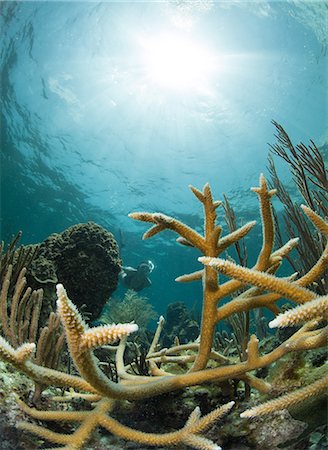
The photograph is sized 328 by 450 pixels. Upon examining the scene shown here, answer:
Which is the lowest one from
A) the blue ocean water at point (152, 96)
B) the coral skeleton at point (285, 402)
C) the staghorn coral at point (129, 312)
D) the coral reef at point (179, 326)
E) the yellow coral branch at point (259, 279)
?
the coral reef at point (179, 326)

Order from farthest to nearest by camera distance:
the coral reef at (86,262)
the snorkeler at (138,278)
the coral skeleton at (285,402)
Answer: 1. the snorkeler at (138,278)
2. the coral reef at (86,262)
3. the coral skeleton at (285,402)

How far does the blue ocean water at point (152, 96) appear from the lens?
13828 mm

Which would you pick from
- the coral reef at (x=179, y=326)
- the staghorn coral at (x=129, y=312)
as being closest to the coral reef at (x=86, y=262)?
the staghorn coral at (x=129, y=312)

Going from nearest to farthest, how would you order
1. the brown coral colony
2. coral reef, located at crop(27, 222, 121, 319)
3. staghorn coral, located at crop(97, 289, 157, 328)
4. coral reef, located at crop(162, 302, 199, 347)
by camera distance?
the brown coral colony
coral reef, located at crop(27, 222, 121, 319)
staghorn coral, located at crop(97, 289, 157, 328)
coral reef, located at crop(162, 302, 199, 347)

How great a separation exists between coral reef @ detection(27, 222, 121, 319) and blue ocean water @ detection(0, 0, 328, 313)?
465 inches

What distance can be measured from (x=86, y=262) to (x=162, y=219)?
482cm

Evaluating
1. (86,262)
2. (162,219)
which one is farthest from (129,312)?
(162,219)

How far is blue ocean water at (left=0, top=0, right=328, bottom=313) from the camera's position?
13828mm

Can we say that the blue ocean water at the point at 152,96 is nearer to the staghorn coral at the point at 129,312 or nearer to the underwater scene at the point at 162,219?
the underwater scene at the point at 162,219

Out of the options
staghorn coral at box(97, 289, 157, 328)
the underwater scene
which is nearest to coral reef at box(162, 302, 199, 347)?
the underwater scene

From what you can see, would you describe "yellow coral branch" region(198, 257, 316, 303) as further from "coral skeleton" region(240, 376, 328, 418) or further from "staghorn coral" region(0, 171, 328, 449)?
"coral skeleton" region(240, 376, 328, 418)

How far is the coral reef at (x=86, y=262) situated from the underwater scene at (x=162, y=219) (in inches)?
1.3

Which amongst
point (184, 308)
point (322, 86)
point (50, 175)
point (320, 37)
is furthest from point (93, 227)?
point (50, 175)

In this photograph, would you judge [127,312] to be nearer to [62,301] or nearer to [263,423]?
[263,423]
